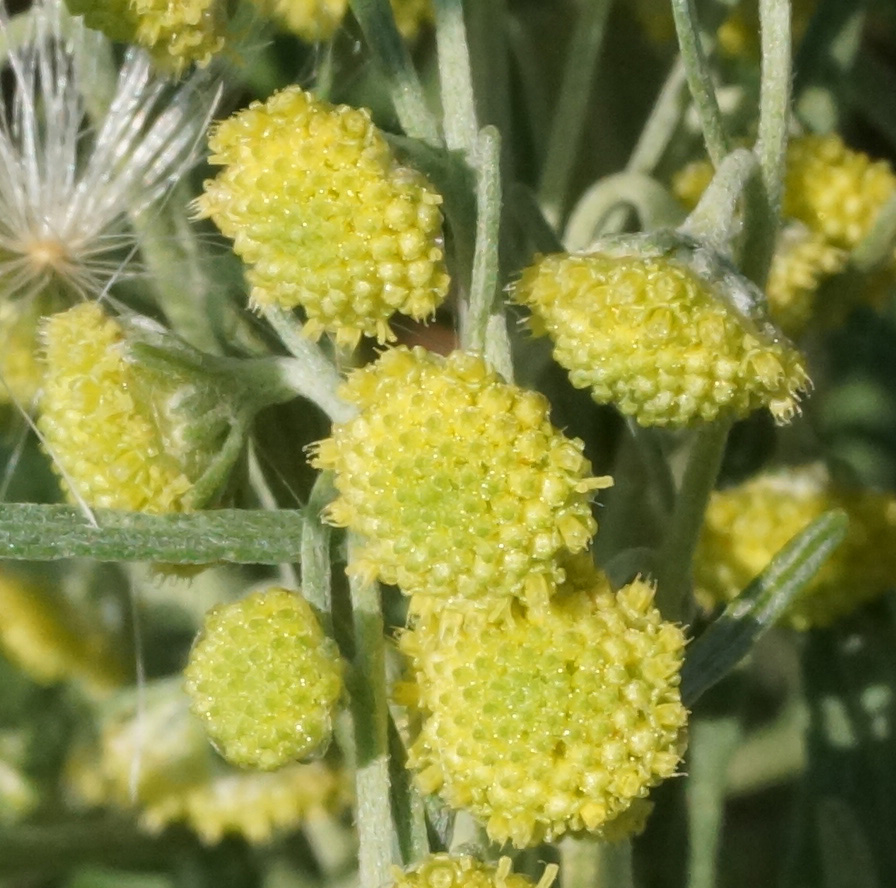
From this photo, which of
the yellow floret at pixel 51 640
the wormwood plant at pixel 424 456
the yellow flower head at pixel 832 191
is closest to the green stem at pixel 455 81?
the wormwood plant at pixel 424 456

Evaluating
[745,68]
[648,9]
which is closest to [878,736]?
[745,68]

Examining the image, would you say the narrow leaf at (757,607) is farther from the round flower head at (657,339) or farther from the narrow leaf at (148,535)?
the narrow leaf at (148,535)

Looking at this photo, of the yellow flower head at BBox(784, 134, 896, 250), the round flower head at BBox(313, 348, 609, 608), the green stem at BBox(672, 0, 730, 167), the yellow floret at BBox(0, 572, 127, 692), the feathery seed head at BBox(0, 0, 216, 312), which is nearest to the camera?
the round flower head at BBox(313, 348, 609, 608)

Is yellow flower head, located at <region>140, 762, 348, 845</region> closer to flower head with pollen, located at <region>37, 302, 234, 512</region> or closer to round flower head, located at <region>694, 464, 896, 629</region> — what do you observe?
round flower head, located at <region>694, 464, 896, 629</region>

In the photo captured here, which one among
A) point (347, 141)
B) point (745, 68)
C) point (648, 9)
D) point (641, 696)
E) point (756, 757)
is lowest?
point (641, 696)

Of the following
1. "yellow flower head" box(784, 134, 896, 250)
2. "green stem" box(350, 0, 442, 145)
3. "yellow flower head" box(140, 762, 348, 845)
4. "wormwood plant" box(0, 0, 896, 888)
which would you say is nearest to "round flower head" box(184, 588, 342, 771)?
"wormwood plant" box(0, 0, 896, 888)

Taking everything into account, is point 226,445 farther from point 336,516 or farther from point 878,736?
point 878,736

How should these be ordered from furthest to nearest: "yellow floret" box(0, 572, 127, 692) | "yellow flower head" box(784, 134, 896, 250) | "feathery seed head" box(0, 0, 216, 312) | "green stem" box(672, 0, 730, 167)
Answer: "yellow floret" box(0, 572, 127, 692) < "yellow flower head" box(784, 134, 896, 250) < "feathery seed head" box(0, 0, 216, 312) < "green stem" box(672, 0, 730, 167)
